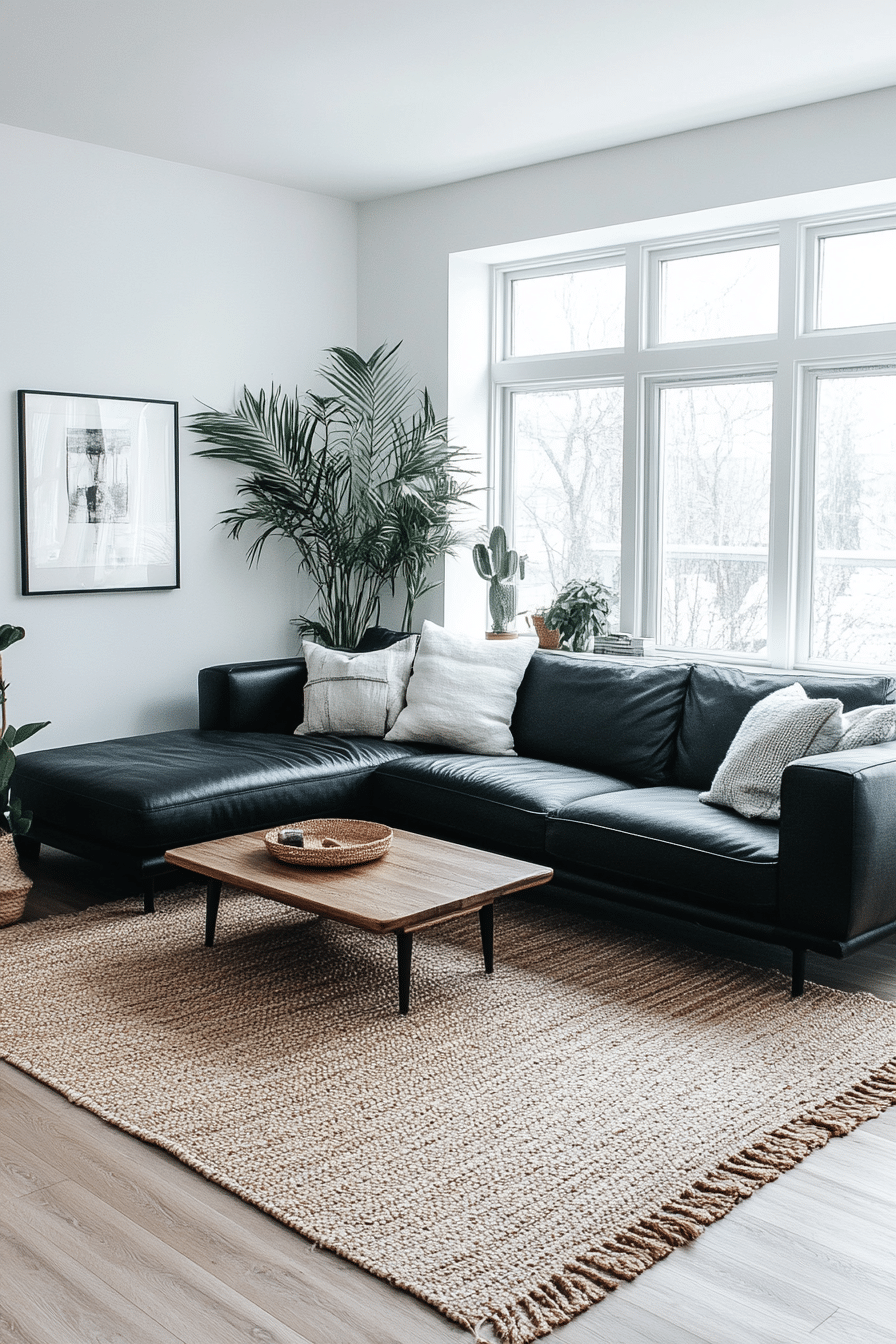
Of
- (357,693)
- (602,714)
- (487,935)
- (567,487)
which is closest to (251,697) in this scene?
(357,693)

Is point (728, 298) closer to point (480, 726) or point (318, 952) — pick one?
point (480, 726)

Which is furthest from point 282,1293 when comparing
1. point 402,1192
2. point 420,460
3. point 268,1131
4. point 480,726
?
point 420,460

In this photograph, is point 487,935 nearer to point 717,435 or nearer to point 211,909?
point 211,909

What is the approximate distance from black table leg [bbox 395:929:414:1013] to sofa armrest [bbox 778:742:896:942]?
3.22ft

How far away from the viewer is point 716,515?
497 centimetres

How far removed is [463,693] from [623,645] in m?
0.83

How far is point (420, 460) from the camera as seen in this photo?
5414 mm

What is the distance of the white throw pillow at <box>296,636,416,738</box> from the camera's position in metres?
4.69

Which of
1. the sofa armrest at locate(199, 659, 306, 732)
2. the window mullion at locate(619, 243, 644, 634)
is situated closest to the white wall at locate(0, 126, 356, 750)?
the sofa armrest at locate(199, 659, 306, 732)

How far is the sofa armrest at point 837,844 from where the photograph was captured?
3.02 m

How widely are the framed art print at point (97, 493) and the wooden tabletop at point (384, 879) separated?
5.82 ft

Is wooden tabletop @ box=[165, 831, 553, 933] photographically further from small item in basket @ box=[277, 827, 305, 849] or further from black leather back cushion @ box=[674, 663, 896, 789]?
black leather back cushion @ box=[674, 663, 896, 789]

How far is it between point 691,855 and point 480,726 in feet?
4.43

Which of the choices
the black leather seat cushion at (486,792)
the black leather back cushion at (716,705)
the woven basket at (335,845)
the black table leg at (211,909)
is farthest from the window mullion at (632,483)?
the black table leg at (211,909)
